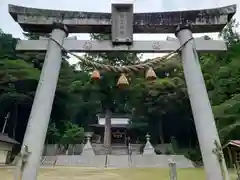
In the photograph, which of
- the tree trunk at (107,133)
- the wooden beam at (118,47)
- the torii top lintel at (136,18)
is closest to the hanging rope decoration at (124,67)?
the wooden beam at (118,47)

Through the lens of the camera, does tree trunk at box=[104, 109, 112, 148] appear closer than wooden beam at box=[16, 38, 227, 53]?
No

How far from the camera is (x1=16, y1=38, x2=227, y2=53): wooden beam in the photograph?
4613 millimetres

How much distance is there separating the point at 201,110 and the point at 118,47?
1.82 metres

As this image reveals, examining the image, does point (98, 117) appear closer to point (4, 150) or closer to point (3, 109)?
point (3, 109)

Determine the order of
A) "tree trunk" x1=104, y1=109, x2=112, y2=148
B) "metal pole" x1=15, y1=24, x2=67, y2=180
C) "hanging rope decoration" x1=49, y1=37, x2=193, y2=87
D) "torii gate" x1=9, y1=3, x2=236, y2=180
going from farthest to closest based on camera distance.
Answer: "tree trunk" x1=104, y1=109, x2=112, y2=148, "torii gate" x1=9, y1=3, x2=236, y2=180, "hanging rope decoration" x1=49, y1=37, x2=193, y2=87, "metal pole" x1=15, y1=24, x2=67, y2=180

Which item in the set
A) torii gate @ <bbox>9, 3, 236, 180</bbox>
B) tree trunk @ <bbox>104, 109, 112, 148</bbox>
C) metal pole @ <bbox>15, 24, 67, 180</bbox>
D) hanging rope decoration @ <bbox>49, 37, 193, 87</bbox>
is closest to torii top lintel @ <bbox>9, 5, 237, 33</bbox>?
torii gate @ <bbox>9, 3, 236, 180</bbox>

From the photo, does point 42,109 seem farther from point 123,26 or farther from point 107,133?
point 107,133

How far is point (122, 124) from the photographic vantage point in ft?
106

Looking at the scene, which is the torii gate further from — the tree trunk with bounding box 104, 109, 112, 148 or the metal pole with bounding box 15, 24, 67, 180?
the tree trunk with bounding box 104, 109, 112, 148

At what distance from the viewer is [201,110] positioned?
4027 mm

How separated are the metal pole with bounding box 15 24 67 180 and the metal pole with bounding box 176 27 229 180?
2218 mm

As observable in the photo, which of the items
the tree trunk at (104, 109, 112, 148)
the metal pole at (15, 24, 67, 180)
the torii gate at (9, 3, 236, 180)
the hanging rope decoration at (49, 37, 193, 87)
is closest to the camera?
the metal pole at (15, 24, 67, 180)

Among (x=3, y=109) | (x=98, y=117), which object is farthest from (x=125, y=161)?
(x=98, y=117)

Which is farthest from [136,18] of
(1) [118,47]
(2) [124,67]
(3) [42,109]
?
(3) [42,109]
